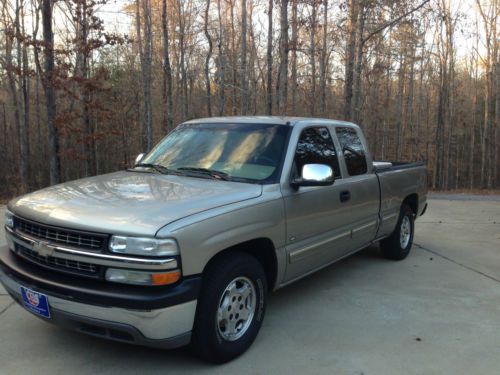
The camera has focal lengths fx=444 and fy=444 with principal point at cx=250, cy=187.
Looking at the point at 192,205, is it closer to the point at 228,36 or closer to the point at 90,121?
the point at 90,121

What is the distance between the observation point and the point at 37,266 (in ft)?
10.5

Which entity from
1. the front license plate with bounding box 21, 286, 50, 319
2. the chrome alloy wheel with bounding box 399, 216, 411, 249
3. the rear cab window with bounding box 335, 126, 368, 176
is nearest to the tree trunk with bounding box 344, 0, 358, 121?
the chrome alloy wheel with bounding box 399, 216, 411, 249

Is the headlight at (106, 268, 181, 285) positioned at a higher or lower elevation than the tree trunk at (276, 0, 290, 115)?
lower

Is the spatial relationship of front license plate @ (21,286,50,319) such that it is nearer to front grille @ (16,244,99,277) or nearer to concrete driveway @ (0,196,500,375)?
front grille @ (16,244,99,277)

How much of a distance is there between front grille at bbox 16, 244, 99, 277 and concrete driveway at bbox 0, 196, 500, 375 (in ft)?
2.56

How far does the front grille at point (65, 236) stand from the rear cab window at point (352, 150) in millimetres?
2945

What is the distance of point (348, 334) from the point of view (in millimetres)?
3844

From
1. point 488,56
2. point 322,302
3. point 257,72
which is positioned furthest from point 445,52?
point 322,302

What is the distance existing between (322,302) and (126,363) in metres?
2.12

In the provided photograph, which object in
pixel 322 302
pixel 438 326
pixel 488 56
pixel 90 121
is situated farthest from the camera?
pixel 488 56

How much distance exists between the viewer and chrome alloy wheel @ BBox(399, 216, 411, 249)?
6.27m

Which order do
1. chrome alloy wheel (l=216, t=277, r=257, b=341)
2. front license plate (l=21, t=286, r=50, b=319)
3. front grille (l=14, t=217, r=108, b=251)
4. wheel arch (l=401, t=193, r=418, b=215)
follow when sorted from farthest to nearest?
wheel arch (l=401, t=193, r=418, b=215) → chrome alloy wheel (l=216, t=277, r=257, b=341) → front license plate (l=21, t=286, r=50, b=319) → front grille (l=14, t=217, r=108, b=251)

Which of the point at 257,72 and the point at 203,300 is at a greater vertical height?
the point at 257,72

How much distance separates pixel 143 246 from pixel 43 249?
0.81m
